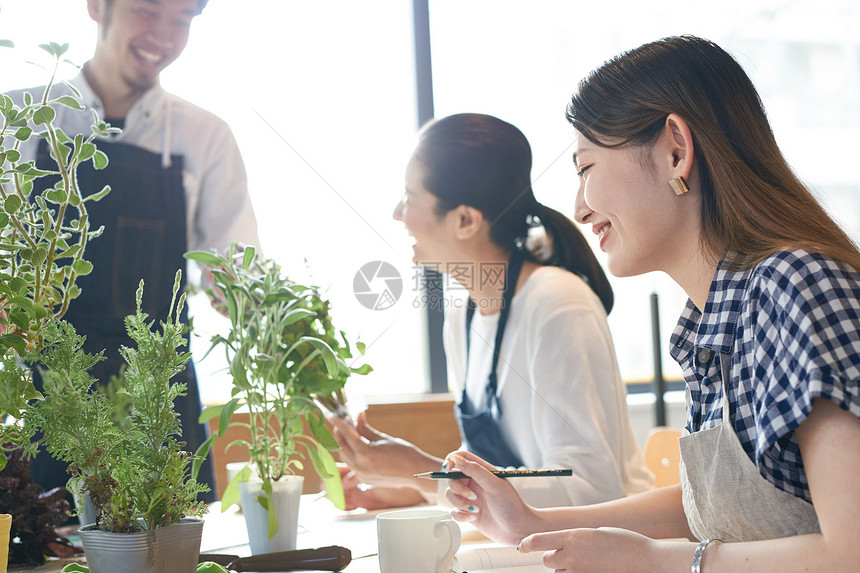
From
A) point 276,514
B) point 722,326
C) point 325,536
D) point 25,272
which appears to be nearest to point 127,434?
point 25,272

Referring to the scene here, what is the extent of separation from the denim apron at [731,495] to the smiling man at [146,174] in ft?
2.33

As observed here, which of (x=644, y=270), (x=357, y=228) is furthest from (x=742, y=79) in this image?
(x=357, y=228)

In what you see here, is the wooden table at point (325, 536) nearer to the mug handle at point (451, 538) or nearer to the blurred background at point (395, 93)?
the mug handle at point (451, 538)

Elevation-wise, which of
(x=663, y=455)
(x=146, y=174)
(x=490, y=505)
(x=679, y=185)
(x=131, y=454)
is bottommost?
(x=663, y=455)

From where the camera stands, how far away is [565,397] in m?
1.22

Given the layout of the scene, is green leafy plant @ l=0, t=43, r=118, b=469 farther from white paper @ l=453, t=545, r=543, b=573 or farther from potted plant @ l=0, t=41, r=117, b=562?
white paper @ l=453, t=545, r=543, b=573

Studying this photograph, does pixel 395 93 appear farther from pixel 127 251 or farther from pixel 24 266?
pixel 24 266

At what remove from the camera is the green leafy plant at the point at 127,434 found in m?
0.57

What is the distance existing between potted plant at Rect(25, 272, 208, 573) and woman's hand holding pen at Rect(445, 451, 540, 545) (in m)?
0.38

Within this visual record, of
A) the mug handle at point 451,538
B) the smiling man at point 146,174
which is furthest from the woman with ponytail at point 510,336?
the mug handle at point 451,538

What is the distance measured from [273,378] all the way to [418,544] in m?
0.30

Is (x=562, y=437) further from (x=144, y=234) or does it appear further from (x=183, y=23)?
(x=183, y=23)

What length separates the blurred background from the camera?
129 cm

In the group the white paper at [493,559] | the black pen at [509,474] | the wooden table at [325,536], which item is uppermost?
the black pen at [509,474]
